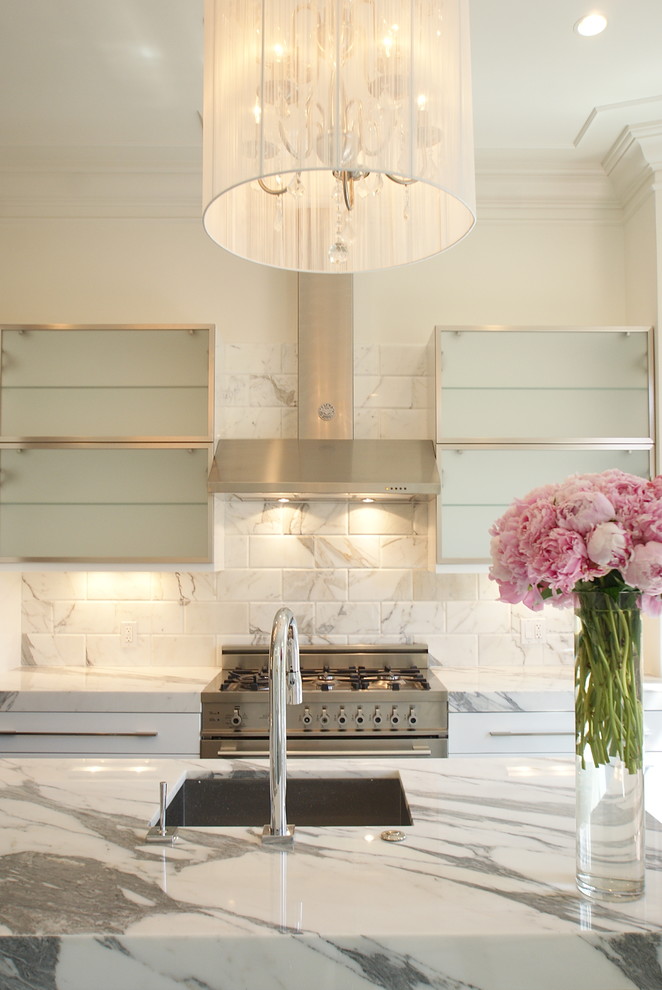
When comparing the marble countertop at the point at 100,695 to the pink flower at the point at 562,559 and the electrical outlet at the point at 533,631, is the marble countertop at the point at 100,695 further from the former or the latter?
the pink flower at the point at 562,559

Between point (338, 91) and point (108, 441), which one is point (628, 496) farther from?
point (108, 441)

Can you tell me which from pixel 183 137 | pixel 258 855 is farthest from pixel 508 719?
pixel 183 137

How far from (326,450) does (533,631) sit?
48.2 inches

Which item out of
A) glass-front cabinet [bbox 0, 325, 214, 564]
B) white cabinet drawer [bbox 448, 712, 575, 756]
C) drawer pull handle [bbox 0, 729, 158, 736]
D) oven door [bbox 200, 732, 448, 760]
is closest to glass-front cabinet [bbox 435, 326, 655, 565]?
white cabinet drawer [bbox 448, 712, 575, 756]

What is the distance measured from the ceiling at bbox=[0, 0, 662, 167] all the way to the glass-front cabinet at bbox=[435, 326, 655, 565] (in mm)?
826

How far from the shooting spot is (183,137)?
318cm

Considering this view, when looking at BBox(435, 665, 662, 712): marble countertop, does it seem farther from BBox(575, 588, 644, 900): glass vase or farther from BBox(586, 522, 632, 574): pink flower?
BBox(586, 522, 632, 574): pink flower

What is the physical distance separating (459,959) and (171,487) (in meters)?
2.39

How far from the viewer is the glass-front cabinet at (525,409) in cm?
313

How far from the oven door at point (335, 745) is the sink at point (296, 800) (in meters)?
1.18

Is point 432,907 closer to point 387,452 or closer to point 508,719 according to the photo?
point 508,719

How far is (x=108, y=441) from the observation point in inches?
123

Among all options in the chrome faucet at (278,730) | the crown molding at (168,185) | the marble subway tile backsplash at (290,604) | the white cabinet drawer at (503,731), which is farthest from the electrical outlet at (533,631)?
the chrome faucet at (278,730)

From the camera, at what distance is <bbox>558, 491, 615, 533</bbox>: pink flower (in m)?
1.10
